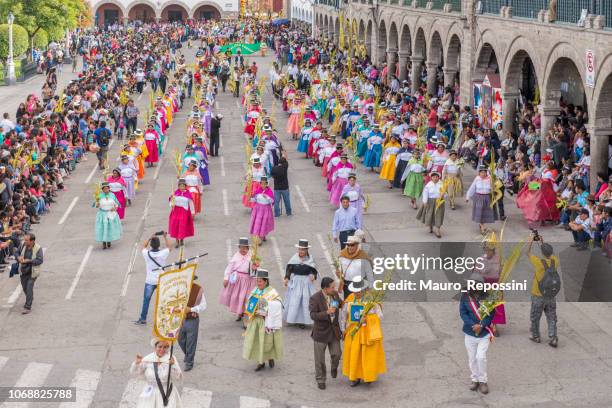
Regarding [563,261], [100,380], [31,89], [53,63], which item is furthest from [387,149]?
[53,63]

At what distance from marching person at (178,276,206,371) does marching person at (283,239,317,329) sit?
2011 millimetres

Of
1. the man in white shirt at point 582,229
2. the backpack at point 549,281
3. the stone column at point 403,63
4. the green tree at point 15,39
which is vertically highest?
the green tree at point 15,39

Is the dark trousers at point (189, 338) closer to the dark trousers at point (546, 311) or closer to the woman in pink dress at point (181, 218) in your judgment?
the dark trousers at point (546, 311)

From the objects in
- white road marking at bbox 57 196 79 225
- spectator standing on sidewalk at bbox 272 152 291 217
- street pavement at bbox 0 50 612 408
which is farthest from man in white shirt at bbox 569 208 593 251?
white road marking at bbox 57 196 79 225

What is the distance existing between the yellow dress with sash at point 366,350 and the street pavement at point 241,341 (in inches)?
10.3

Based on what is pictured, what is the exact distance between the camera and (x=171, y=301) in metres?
12.4

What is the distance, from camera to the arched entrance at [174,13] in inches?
4405

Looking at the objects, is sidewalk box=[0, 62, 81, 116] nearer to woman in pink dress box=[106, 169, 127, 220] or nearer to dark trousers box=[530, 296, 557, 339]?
woman in pink dress box=[106, 169, 127, 220]

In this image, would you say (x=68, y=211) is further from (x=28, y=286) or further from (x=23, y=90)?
(x=23, y=90)

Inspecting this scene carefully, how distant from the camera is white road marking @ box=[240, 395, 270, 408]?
45.1 feet

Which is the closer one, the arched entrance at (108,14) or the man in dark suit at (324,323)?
the man in dark suit at (324,323)

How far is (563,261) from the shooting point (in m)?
20.8

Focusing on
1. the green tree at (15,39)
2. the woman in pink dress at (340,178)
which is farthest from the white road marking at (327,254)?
the green tree at (15,39)

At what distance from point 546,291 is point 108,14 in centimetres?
10002
